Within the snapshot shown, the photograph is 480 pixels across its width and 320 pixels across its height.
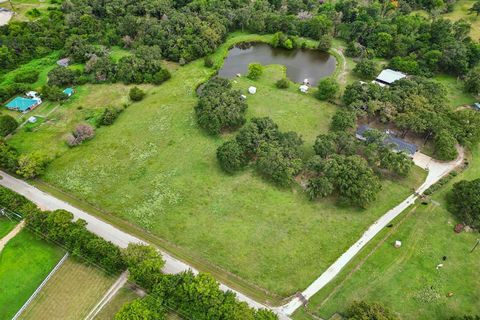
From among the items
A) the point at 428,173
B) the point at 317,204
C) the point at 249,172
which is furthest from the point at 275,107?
the point at 428,173

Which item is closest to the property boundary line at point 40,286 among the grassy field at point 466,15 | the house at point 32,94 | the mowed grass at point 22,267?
the mowed grass at point 22,267

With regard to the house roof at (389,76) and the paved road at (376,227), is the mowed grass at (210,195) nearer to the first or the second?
the paved road at (376,227)

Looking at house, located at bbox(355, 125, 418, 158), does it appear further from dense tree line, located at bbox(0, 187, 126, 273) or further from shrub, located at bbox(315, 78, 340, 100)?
dense tree line, located at bbox(0, 187, 126, 273)

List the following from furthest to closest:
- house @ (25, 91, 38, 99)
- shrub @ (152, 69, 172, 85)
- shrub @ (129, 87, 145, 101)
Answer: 1. shrub @ (152, 69, 172, 85)
2. house @ (25, 91, 38, 99)
3. shrub @ (129, 87, 145, 101)

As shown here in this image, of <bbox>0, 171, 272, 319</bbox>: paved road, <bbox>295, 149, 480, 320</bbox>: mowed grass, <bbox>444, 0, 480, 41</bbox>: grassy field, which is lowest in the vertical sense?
<bbox>0, 171, 272, 319</bbox>: paved road

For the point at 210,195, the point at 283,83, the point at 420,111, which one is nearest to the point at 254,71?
the point at 283,83

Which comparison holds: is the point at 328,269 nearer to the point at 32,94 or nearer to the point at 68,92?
the point at 68,92

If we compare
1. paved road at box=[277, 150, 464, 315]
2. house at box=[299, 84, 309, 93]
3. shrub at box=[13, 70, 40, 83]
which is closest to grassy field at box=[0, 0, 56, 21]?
shrub at box=[13, 70, 40, 83]

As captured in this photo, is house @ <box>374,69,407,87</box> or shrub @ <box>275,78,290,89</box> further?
shrub @ <box>275,78,290,89</box>
